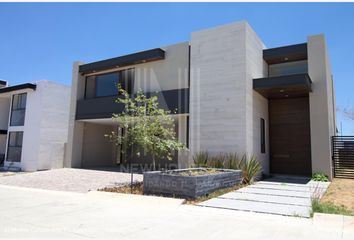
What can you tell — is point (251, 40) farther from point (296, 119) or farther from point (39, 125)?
point (39, 125)

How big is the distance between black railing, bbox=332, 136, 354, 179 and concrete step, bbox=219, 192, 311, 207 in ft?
21.4

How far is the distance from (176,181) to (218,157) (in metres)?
4.37

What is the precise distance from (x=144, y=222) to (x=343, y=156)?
1195 cm

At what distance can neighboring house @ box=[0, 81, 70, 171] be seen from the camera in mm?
19627

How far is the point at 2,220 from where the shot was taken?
21.3 ft

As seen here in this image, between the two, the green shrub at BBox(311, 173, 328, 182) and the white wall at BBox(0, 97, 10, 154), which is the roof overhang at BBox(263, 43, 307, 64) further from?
the white wall at BBox(0, 97, 10, 154)

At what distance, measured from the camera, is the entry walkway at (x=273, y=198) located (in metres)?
7.73

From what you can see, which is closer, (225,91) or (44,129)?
(225,91)

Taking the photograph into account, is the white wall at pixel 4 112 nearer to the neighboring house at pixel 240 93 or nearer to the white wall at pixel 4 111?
the white wall at pixel 4 111

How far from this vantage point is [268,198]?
923 centimetres

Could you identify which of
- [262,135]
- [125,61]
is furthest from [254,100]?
[125,61]

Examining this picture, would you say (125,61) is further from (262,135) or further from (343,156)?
(343,156)

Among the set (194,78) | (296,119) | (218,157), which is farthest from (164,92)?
(296,119)

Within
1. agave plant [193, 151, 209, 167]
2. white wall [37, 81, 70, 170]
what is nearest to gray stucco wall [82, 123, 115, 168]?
white wall [37, 81, 70, 170]
